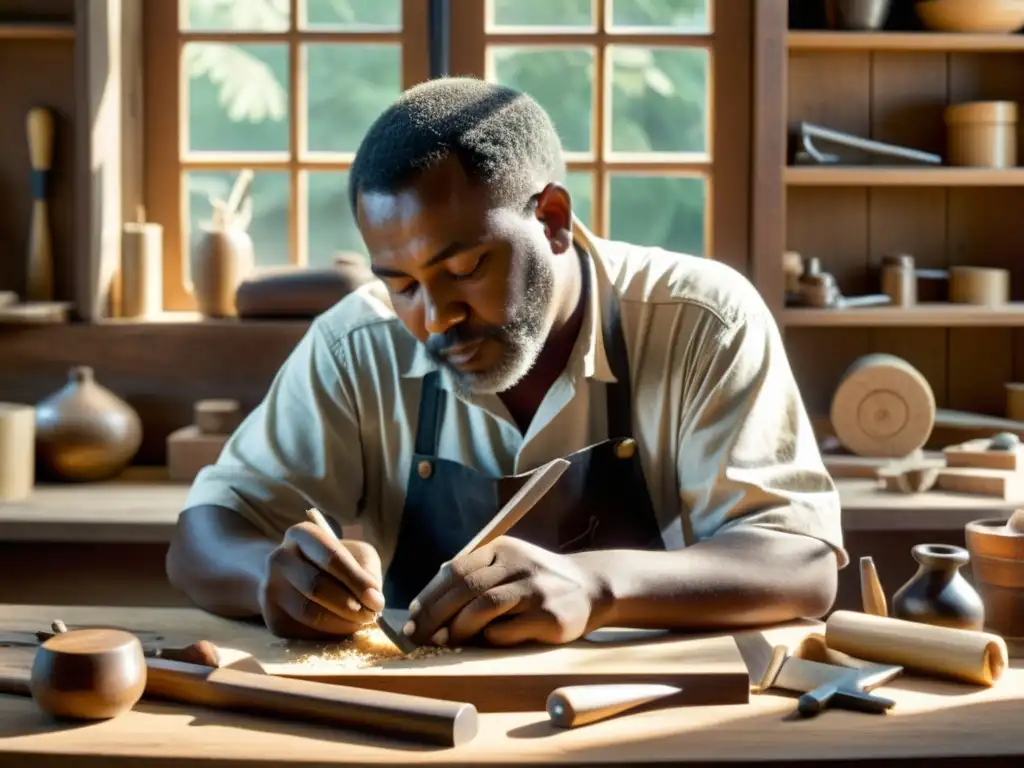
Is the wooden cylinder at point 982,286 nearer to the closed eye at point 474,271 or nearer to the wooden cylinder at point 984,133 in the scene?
the wooden cylinder at point 984,133

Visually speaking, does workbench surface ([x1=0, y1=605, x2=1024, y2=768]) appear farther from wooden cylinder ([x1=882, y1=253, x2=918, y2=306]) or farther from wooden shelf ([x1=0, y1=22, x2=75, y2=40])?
wooden shelf ([x1=0, y1=22, x2=75, y2=40])

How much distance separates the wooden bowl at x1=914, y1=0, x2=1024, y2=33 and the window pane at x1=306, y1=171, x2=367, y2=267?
1.65 metres

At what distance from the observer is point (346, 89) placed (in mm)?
3986

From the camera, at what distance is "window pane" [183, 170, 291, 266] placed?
13.3 ft

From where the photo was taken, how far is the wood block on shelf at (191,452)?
11.9 ft

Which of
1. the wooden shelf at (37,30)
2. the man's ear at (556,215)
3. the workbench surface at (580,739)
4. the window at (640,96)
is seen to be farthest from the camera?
the window at (640,96)

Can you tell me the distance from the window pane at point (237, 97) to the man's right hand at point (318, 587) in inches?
94.8

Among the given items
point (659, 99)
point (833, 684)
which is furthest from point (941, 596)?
point (659, 99)

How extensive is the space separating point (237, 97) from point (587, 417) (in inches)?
81.6

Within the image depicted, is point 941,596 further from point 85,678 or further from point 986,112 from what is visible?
point 986,112

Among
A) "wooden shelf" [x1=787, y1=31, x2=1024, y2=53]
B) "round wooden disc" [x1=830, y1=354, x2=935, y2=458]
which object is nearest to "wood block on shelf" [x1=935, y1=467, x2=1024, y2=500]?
"round wooden disc" [x1=830, y1=354, x2=935, y2=458]

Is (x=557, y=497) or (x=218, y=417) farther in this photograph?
(x=218, y=417)

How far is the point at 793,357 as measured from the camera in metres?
4.00

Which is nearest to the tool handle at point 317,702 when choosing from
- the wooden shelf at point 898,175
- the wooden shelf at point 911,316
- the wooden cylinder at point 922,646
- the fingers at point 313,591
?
the fingers at point 313,591
